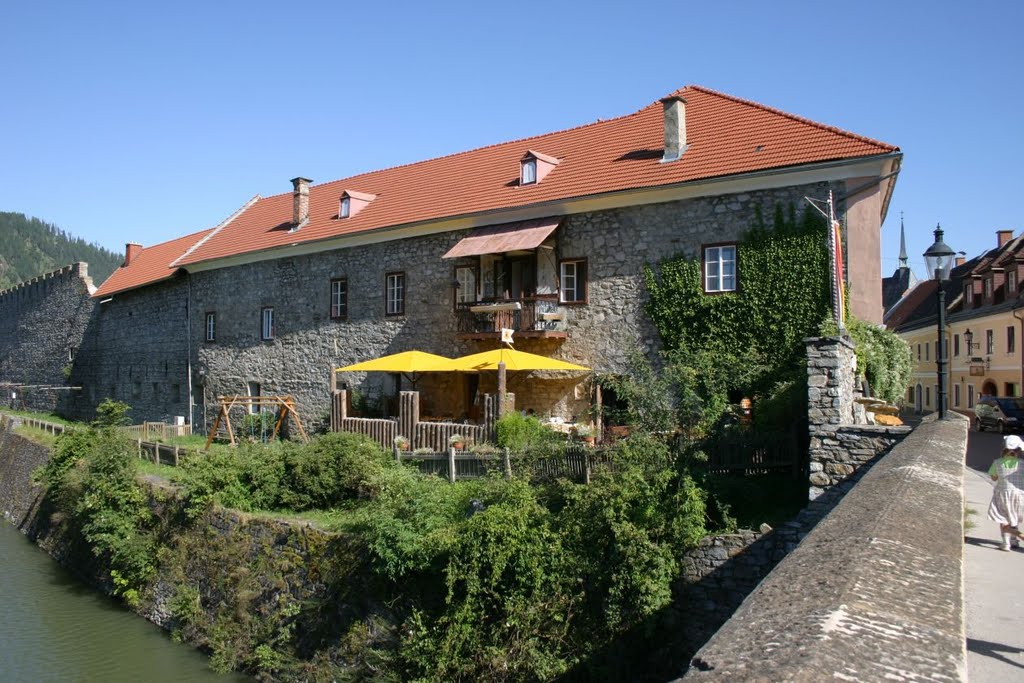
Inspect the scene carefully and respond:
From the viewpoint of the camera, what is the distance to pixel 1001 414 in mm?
27109

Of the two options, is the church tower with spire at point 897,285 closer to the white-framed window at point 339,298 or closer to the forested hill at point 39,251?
the white-framed window at point 339,298

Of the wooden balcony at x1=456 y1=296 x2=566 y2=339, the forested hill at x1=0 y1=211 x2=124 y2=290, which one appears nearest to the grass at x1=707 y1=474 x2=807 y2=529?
the wooden balcony at x1=456 y1=296 x2=566 y2=339

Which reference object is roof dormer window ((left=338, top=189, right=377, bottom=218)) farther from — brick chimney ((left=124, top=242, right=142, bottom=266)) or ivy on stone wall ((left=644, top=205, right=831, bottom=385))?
brick chimney ((left=124, top=242, right=142, bottom=266))

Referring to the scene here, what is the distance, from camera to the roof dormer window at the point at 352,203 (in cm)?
2389

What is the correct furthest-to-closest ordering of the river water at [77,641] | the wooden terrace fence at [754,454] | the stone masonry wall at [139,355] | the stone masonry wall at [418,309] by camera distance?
the stone masonry wall at [139,355] → the stone masonry wall at [418,309] → the river water at [77,641] → the wooden terrace fence at [754,454]

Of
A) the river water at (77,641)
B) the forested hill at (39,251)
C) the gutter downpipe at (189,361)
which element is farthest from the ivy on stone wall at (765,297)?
the forested hill at (39,251)

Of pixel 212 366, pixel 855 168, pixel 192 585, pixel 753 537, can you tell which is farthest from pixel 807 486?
pixel 212 366

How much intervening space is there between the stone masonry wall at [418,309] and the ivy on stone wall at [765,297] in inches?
18.0

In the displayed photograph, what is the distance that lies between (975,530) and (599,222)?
10315 mm

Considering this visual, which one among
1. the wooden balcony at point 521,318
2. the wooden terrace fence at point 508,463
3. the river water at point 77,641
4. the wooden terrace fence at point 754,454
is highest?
the wooden balcony at point 521,318

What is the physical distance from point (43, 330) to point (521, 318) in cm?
3408

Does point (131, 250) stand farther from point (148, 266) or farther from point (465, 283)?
point (465, 283)

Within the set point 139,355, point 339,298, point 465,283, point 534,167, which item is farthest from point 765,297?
point 139,355

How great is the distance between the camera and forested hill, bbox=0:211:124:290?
10746 cm
